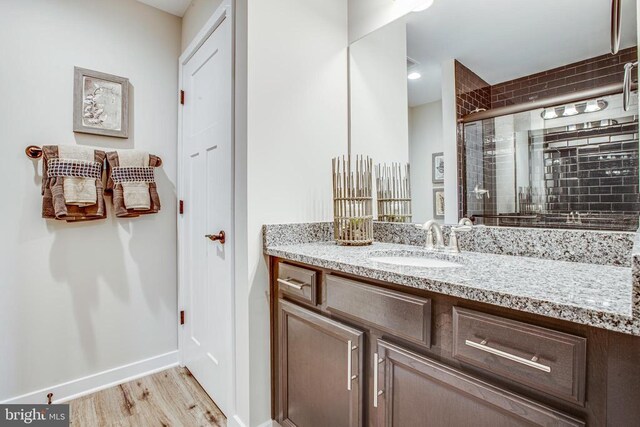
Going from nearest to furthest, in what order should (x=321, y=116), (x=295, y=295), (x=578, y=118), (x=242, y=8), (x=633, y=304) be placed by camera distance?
(x=633, y=304)
(x=578, y=118)
(x=295, y=295)
(x=242, y=8)
(x=321, y=116)

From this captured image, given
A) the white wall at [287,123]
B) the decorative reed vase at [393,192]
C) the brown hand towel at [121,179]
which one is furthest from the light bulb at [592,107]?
the brown hand towel at [121,179]

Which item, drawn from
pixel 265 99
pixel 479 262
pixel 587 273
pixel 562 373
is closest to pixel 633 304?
pixel 562 373

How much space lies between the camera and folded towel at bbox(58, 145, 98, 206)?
170cm

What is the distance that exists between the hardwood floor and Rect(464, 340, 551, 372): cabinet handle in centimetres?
146

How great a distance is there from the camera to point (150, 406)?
1.76 metres

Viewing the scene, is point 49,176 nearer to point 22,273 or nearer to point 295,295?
point 22,273

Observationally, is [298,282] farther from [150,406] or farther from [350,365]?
[150,406]

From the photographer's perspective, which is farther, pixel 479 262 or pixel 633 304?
pixel 479 262

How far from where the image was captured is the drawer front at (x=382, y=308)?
0.85 metres

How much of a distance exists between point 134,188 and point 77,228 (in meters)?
0.39

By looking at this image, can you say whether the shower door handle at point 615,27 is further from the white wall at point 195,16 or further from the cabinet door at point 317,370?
the white wall at point 195,16

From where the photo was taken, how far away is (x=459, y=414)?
78 cm

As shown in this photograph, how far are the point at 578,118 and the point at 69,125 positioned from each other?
2.45 metres

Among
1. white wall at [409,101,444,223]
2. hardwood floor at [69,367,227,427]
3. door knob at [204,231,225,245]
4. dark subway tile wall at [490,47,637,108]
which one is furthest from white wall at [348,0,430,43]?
hardwood floor at [69,367,227,427]
